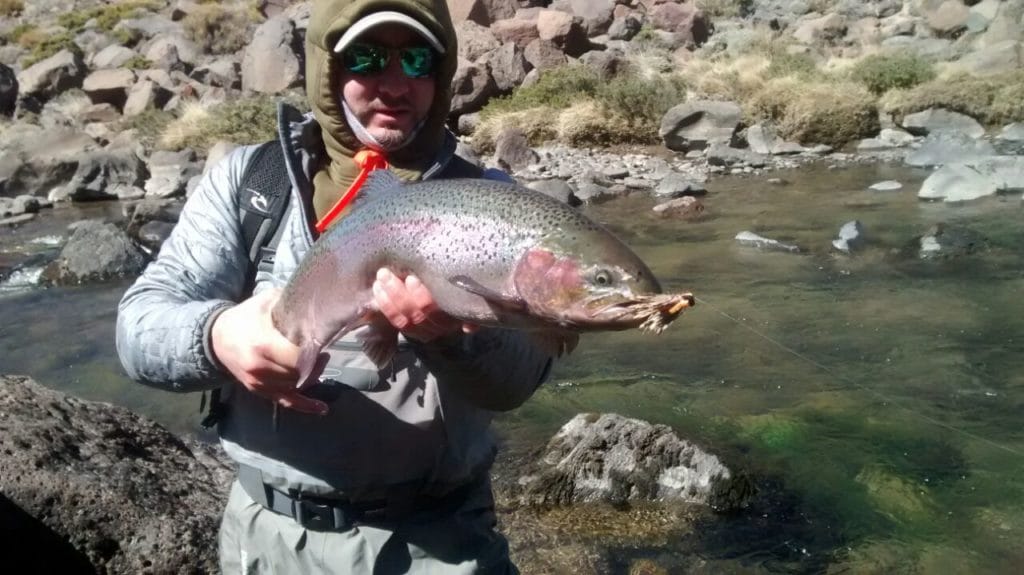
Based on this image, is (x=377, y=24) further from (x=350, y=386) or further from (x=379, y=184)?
(x=350, y=386)

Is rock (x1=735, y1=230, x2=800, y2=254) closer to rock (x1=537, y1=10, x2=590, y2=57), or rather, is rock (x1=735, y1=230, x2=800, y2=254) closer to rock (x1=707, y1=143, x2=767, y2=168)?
rock (x1=707, y1=143, x2=767, y2=168)

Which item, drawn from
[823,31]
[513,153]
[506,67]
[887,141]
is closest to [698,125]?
[887,141]

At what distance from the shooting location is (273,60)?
25.0 m

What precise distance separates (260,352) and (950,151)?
51.8ft

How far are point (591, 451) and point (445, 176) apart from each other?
11.5 feet

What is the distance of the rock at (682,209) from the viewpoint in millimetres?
13508

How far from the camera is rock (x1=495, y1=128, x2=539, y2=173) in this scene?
57.6 ft

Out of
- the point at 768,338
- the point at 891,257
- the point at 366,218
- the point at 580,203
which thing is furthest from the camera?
the point at 580,203

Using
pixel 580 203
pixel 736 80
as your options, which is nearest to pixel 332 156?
pixel 580 203

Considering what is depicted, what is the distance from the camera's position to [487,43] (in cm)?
2325

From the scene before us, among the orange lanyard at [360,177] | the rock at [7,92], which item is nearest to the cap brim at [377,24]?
the orange lanyard at [360,177]

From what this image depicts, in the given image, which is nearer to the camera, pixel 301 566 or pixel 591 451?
pixel 301 566

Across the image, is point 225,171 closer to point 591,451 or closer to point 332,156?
point 332,156

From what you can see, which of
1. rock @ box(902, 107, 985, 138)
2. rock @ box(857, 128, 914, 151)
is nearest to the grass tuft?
rock @ box(902, 107, 985, 138)
